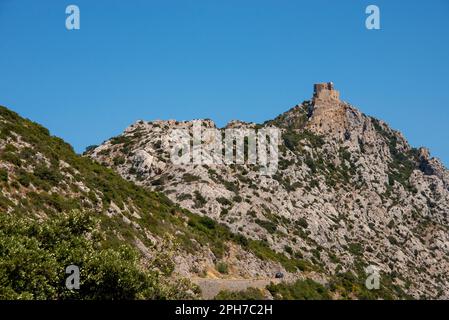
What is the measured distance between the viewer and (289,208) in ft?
390

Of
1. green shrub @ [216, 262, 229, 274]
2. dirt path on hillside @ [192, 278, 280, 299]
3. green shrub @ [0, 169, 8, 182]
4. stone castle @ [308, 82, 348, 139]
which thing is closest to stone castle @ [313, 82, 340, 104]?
stone castle @ [308, 82, 348, 139]

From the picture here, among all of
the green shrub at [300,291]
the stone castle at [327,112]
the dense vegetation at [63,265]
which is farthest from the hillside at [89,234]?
the stone castle at [327,112]

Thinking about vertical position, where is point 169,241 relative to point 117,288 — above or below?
above

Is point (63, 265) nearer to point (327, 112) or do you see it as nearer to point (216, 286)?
point (216, 286)

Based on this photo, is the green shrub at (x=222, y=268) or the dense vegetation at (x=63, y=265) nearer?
the dense vegetation at (x=63, y=265)

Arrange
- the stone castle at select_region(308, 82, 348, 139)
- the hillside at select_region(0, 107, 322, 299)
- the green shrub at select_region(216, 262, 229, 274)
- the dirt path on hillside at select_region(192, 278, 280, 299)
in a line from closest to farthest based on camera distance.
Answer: the hillside at select_region(0, 107, 322, 299), the dirt path on hillside at select_region(192, 278, 280, 299), the green shrub at select_region(216, 262, 229, 274), the stone castle at select_region(308, 82, 348, 139)

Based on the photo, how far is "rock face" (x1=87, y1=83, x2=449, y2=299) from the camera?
108312mm

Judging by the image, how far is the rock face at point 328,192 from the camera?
108312mm

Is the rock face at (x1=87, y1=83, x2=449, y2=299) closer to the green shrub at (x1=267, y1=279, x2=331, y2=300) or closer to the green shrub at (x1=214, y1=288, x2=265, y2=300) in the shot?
the green shrub at (x1=267, y1=279, x2=331, y2=300)

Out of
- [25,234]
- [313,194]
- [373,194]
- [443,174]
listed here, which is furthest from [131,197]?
[443,174]

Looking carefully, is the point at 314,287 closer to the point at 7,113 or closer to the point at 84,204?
the point at 84,204

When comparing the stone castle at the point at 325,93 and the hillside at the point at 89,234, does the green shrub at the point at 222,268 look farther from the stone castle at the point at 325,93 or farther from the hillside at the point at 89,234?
the stone castle at the point at 325,93

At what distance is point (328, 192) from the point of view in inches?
5315

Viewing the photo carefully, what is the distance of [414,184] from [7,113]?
380 feet
